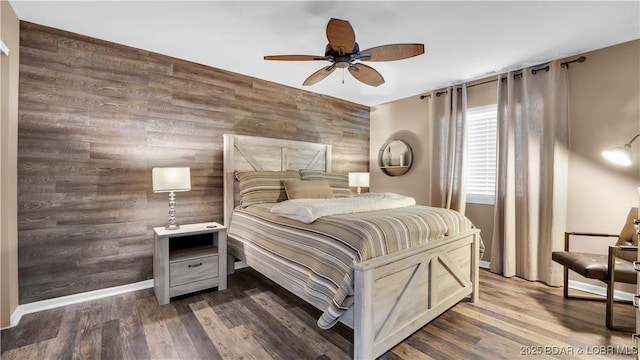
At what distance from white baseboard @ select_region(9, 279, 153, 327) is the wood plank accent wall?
5 centimetres

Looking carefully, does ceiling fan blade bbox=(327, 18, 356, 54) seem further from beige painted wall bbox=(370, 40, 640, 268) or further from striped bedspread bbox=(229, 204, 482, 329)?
beige painted wall bbox=(370, 40, 640, 268)

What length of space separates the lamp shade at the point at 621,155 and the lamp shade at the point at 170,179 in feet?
13.6

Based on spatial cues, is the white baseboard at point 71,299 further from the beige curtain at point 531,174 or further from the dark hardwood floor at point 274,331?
the beige curtain at point 531,174

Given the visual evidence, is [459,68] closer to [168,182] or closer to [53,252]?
[168,182]

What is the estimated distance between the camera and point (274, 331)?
2.11 meters

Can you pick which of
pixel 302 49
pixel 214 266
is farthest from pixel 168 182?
pixel 302 49

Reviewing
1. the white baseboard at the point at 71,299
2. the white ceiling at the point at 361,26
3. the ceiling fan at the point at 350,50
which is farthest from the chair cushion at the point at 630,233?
the white baseboard at the point at 71,299

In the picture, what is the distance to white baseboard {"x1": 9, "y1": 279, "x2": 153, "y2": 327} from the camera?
231 cm

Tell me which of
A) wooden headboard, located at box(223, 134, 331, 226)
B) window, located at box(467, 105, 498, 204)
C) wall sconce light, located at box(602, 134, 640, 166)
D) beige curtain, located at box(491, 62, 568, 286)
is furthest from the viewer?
window, located at box(467, 105, 498, 204)

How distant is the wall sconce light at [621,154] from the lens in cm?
245

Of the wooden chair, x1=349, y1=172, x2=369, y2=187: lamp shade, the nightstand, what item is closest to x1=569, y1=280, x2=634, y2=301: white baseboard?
the wooden chair

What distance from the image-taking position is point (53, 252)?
98.4 inches

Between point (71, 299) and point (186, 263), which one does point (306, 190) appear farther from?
point (71, 299)

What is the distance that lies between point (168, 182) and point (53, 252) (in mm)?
Answer: 1185
